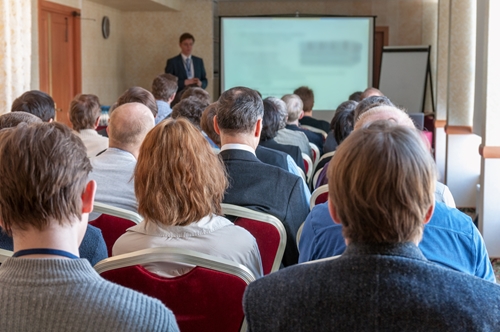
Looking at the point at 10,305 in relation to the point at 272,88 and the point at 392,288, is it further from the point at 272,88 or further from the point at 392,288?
the point at 272,88

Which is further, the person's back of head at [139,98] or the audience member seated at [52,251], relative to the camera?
the person's back of head at [139,98]

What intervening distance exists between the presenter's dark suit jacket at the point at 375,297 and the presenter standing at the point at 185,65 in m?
9.64

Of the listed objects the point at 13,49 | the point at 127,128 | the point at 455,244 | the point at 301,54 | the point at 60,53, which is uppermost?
the point at 301,54

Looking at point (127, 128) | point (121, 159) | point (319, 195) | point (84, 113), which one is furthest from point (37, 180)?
point (84, 113)

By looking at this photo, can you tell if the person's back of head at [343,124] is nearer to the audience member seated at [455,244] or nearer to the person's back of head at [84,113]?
the person's back of head at [84,113]

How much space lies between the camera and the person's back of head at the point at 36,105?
4.41 m

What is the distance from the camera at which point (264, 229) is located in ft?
7.29

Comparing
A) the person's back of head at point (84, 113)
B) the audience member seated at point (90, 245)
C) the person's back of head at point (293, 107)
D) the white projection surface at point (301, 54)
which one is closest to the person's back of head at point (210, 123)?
the person's back of head at point (84, 113)

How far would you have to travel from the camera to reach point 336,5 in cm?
1207

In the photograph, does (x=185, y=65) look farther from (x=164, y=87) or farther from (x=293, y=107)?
(x=293, y=107)

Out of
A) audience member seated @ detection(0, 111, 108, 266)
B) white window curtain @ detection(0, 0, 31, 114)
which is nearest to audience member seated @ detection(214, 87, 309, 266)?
audience member seated @ detection(0, 111, 108, 266)

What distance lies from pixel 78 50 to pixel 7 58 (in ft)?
13.2

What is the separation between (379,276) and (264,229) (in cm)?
114

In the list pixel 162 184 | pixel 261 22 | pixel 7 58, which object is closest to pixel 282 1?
pixel 261 22
